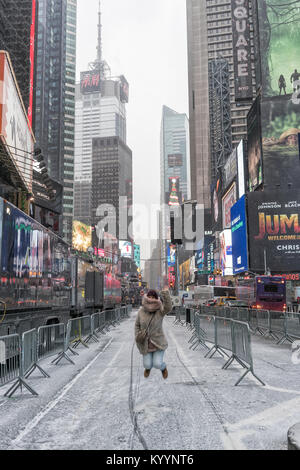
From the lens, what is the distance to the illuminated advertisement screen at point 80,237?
97500 mm

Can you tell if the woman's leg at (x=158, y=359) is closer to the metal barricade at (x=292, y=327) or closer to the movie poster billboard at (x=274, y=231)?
the metal barricade at (x=292, y=327)

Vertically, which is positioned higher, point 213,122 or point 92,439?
point 213,122

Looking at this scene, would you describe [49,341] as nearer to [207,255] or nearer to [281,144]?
[281,144]

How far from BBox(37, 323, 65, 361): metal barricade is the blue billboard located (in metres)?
48.7

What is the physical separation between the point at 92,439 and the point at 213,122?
10951cm

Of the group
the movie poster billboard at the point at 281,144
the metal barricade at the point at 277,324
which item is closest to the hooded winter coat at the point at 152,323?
the metal barricade at the point at 277,324

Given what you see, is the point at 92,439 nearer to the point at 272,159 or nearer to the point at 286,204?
the point at 286,204

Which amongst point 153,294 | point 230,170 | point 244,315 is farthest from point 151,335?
point 230,170

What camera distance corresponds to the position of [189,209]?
575 feet

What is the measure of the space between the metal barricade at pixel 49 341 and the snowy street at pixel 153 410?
1.66 feet

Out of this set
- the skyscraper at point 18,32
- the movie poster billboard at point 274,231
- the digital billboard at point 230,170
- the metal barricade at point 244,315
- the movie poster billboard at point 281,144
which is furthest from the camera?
the digital billboard at point 230,170

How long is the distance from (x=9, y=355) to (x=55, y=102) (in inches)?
5771

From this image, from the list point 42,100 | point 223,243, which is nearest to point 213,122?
point 223,243
